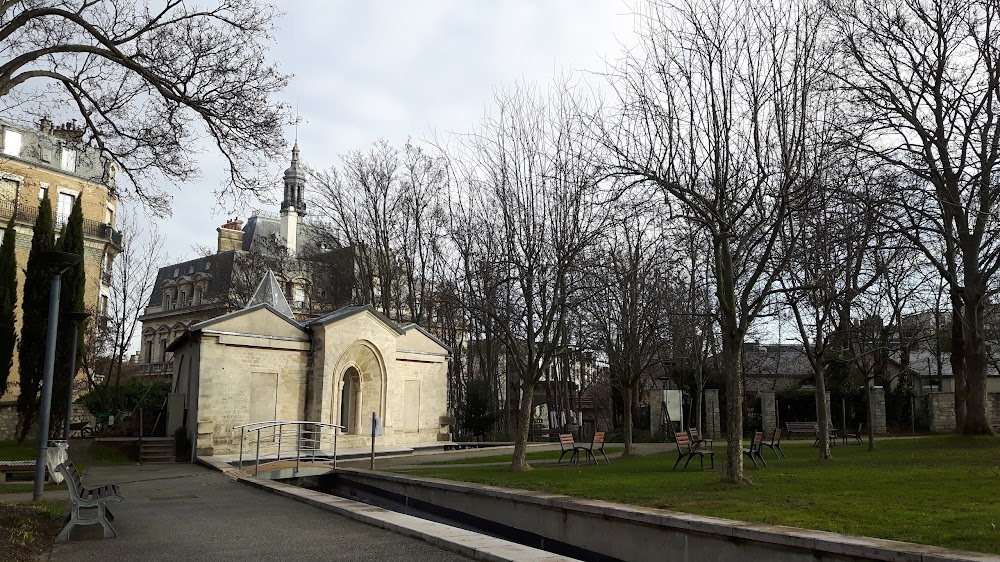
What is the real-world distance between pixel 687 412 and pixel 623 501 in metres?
28.3

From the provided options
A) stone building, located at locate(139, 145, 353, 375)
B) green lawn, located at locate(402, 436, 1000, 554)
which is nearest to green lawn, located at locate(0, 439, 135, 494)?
green lawn, located at locate(402, 436, 1000, 554)

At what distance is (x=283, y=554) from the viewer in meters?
7.72

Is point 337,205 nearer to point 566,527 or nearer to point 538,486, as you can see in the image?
point 538,486

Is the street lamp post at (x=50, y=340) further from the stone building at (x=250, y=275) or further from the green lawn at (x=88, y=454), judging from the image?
the stone building at (x=250, y=275)

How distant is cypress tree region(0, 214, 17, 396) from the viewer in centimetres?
2608

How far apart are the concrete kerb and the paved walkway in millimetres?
102

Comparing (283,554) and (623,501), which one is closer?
(283,554)

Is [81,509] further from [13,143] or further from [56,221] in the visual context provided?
[13,143]

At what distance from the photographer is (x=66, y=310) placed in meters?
25.2

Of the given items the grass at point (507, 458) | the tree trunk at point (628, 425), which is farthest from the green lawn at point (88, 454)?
the tree trunk at point (628, 425)

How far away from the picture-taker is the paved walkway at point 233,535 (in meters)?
7.68

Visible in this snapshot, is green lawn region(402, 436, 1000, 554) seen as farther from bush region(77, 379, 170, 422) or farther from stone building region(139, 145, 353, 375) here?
stone building region(139, 145, 353, 375)

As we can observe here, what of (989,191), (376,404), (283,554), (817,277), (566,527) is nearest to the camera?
(283,554)

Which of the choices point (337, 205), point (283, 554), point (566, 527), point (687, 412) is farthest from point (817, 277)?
point (337, 205)
